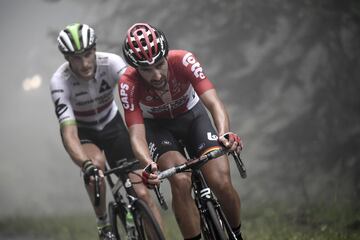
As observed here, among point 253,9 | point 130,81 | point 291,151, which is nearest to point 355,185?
point 291,151

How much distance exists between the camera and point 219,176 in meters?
4.84

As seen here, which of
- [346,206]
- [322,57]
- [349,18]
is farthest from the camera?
[322,57]

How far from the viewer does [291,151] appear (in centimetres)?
1255

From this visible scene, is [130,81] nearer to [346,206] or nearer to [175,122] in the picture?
[175,122]

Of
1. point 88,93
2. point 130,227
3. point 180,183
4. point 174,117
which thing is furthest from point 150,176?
point 88,93

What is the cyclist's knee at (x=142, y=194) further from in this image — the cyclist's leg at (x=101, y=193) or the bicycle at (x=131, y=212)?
the cyclist's leg at (x=101, y=193)

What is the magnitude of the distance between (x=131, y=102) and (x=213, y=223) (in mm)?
1406

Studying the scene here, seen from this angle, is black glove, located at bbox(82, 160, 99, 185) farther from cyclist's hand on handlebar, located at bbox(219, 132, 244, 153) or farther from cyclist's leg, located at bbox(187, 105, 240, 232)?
cyclist's hand on handlebar, located at bbox(219, 132, 244, 153)

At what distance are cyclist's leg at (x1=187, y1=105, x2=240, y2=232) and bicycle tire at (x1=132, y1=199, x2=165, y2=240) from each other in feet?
2.00

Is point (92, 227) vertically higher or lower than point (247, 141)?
lower

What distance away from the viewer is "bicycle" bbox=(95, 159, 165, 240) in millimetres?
5078

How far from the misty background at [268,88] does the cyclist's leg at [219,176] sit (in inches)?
214

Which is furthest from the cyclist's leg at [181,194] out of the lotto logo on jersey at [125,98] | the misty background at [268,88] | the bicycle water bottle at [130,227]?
the misty background at [268,88]

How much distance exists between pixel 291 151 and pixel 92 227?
462 cm
